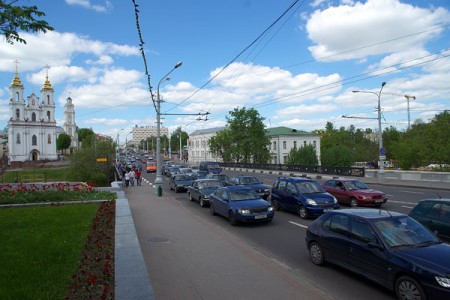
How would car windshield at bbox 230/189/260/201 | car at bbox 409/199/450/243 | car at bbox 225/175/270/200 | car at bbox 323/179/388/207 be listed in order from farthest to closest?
car at bbox 225/175/270/200
car at bbox 323/179/388/207
car windshield at bbox 230/189/260/201
car at bbox 409/199/450/243

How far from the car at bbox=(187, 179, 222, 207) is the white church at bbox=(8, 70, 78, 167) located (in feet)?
261

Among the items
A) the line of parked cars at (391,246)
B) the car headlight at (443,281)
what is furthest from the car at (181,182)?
the car headlight at (443,281)

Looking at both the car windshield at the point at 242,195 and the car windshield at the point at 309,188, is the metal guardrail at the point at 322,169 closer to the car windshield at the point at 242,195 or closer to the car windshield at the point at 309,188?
the car windshield at the point at 309,188

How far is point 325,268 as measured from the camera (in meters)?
7.89

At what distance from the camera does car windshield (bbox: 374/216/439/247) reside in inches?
252

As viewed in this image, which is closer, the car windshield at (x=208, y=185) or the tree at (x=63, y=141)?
the car windshield at (x=208, y=185)

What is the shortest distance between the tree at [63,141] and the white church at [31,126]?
947 inches

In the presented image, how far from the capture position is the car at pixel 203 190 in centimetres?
1884

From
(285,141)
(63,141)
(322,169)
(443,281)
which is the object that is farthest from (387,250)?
(63,141)

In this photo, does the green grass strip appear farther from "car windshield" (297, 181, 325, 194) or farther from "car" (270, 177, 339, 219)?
"car windshield" (297, 181, 325, 194)

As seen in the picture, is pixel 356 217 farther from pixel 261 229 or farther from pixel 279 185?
pixel 279 185

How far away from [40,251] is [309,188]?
34.2ft

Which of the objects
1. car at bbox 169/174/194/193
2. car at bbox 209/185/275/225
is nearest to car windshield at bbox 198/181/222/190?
car at bbox 209/185/275/225

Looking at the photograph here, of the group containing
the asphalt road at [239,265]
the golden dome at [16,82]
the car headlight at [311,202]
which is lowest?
the asphalt road at [239,265]
